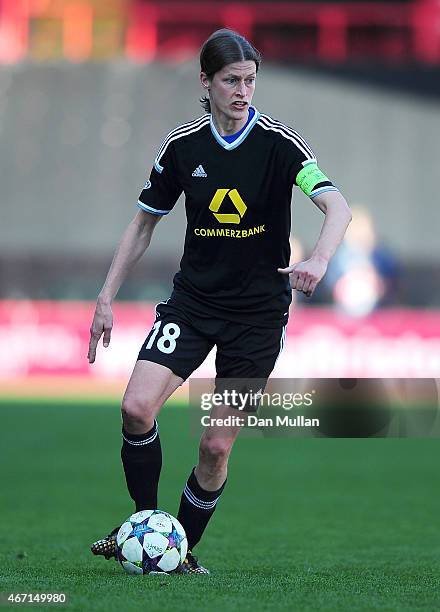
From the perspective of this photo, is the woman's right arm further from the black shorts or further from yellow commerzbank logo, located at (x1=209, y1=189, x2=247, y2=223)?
yellow commerzbank logo, located at (x1=209, y1=189, x2=247, y2=223)

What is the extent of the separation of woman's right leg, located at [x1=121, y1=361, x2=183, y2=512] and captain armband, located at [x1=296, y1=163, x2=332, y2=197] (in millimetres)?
934

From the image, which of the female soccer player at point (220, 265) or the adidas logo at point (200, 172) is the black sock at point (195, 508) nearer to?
the female soccer player at point (220, 265)

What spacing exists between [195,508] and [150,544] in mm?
460

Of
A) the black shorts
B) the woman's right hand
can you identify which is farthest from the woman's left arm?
the woman's right hand

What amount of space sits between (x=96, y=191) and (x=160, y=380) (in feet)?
70.4

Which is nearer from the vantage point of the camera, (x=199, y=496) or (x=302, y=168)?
(x=302, y=168)

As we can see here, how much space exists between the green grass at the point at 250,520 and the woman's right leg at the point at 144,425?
380mm

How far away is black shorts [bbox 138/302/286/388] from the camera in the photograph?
18.7 ft

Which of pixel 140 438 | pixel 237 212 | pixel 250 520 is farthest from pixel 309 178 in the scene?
pixel 250 520

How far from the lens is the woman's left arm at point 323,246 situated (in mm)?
4996

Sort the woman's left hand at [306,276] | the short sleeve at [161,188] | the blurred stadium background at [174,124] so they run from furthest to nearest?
1. the blurred stadium background at [174,124]
2. the short sleeve at [161,188]
3. the woman's left hand at [306,276]

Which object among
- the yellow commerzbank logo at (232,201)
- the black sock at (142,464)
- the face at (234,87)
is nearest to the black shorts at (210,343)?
the black sock at (142,464)

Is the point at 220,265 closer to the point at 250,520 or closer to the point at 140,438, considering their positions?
Result: the point at 140,438

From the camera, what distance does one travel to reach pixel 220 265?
18.8 feet
